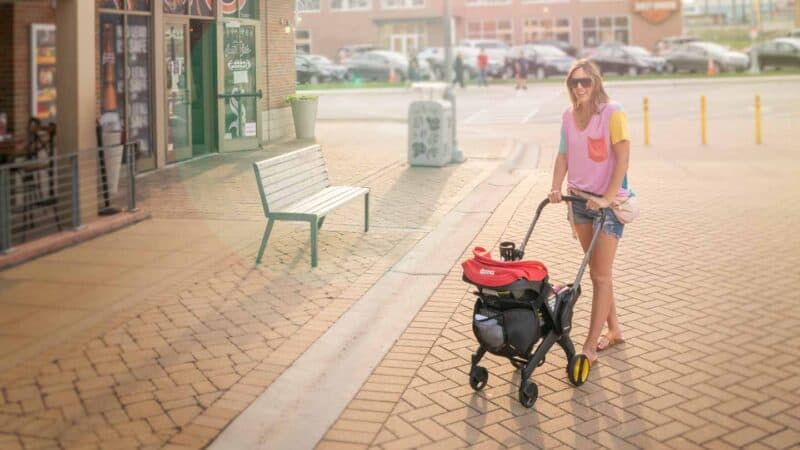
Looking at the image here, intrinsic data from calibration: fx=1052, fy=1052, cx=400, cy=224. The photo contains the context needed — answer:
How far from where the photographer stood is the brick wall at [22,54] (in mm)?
11062

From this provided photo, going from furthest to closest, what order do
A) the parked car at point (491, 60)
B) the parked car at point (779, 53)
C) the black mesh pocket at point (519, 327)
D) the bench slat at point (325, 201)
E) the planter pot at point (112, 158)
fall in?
1. the parked car at point (491, 60)
2. the parked car at point (779, 53)
3. the planter pot at point (112, 158)
4. the bench slat at point (325, 201)
5. the black mesh pocket at point (519, 327)

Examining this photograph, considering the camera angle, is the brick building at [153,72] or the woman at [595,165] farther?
the brick building at [153,72]

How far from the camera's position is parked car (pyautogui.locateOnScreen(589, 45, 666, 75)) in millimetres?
50031

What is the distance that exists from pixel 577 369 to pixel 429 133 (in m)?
11.0

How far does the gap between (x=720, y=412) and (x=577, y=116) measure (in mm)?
1867

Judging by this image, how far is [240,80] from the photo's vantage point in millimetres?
19359

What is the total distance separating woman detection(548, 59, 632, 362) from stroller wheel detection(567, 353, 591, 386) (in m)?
0.21

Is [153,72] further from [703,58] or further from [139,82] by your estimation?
[703,58]

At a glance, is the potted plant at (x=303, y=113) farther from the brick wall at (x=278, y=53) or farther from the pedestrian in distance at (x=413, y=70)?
the pedestrian in distance at (x=413, y=70)

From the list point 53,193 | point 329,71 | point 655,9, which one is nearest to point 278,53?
point 53,193

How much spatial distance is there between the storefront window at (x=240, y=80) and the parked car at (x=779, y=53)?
119 ft

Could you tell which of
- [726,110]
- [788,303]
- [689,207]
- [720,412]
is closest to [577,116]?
[720,412]

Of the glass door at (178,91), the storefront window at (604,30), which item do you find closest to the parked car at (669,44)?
the storefront window at (604,30)

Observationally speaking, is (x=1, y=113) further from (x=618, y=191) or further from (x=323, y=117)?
(x=323, y=117)
